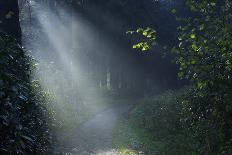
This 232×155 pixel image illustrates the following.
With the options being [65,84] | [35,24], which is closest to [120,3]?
[65,84]

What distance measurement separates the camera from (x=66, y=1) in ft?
133

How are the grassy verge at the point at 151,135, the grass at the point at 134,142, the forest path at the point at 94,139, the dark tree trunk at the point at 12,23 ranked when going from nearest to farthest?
the dark tree trunk at the point at 12,23 → the grassy verge at the point at 151,135 → the grass at the point at 134,142 → the forest path at the point at 94,139

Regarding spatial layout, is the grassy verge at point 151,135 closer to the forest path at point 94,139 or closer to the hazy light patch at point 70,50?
the forest path at point 94,139

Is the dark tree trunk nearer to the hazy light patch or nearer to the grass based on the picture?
the grass

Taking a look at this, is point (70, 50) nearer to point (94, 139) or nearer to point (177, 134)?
point (94, 139)

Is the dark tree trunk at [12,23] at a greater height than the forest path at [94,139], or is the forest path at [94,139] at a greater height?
the dark tree trunk at [12,23]

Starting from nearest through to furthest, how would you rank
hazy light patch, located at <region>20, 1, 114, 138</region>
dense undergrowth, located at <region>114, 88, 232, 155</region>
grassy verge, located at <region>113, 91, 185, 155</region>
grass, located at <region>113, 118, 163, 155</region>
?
dense undergrowth, located at <region>114, 88, 232, 155</region> → grassy verge, located at <region>113, 91, 185, 155</region> → grass, located at <region>113, 118, 163, 155</region> → hazy light patch, located at <region>20, 1, 114, 138</region>

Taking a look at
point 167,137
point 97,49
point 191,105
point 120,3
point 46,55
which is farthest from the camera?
point 46,55

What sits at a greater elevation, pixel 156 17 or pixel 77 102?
pixel 156 17

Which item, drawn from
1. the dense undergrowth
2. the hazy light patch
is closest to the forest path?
the dense undergrowth

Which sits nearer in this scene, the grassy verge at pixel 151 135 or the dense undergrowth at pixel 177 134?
the dense undergrowth at pixel 177 134

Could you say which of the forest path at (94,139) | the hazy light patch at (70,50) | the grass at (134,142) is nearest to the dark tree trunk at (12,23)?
the forest path at (94,139)

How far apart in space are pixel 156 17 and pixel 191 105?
91.8ft

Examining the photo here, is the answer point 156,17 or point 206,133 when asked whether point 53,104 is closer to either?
point 206,133
